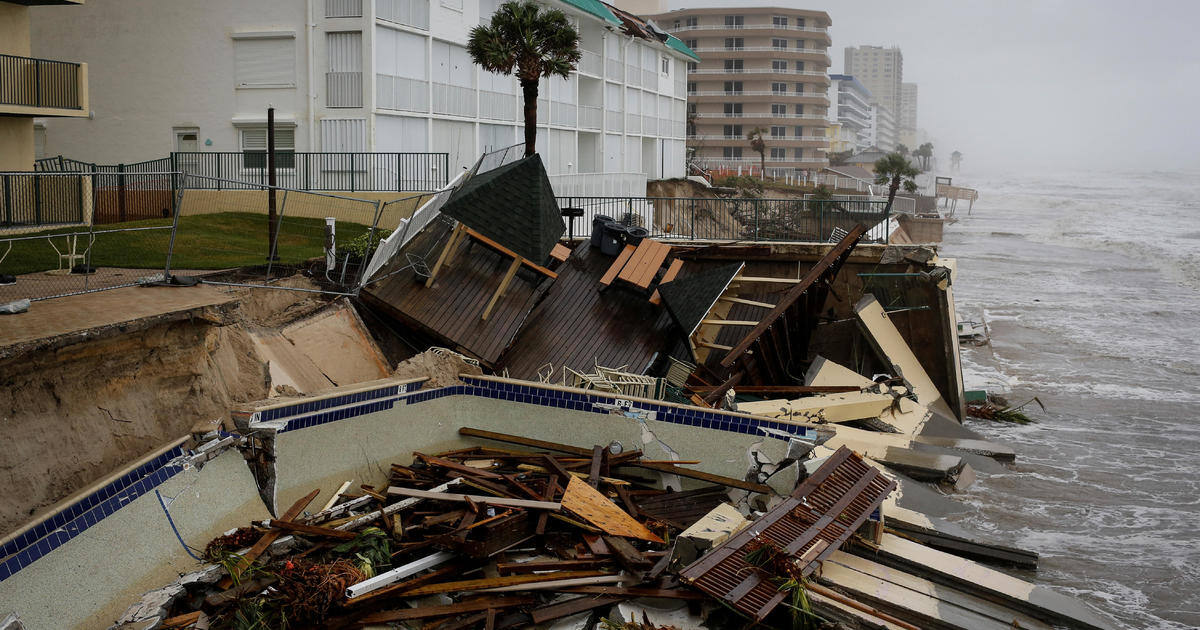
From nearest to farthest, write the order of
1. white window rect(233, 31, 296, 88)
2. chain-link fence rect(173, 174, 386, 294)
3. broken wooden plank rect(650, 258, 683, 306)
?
chain-link fence rect(173, 174, 386, 294) < broken wooden plank rect(650, 258, 683, 306) < white window rect(233, 31, 296, 88)

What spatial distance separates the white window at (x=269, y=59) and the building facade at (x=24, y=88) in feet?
15.5

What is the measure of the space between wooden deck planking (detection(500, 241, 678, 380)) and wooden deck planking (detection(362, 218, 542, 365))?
0.55 m

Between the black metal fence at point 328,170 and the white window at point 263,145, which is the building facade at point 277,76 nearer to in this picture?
the white window at point 263,145

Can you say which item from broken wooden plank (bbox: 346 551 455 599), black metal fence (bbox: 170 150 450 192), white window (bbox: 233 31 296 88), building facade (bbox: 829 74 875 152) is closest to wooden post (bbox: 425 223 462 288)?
broken wooden plank (bbox: 346 551 455 599)

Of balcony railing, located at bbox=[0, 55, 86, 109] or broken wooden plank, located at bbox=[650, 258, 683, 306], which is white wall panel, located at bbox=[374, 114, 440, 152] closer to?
balcony railing, located at bbox=[0, 55, 86, 109]

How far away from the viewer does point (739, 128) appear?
10544 centimetres

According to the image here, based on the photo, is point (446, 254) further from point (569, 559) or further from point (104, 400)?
point (569, 559)

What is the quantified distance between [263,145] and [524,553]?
2305 centimetres

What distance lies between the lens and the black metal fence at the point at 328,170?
87.9 ft

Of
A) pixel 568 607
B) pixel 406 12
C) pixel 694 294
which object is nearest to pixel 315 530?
pixel 568 607

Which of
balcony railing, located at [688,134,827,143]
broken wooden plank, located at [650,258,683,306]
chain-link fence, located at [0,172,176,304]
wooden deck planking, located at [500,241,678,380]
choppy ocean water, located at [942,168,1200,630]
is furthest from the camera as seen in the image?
balcony railing, located at [688,134,827,143]

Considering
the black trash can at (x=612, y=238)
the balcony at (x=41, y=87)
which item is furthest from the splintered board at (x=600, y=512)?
the balcony at (x=41, y=87)

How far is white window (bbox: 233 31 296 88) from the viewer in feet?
89.8

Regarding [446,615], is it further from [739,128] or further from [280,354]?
[739,128]
